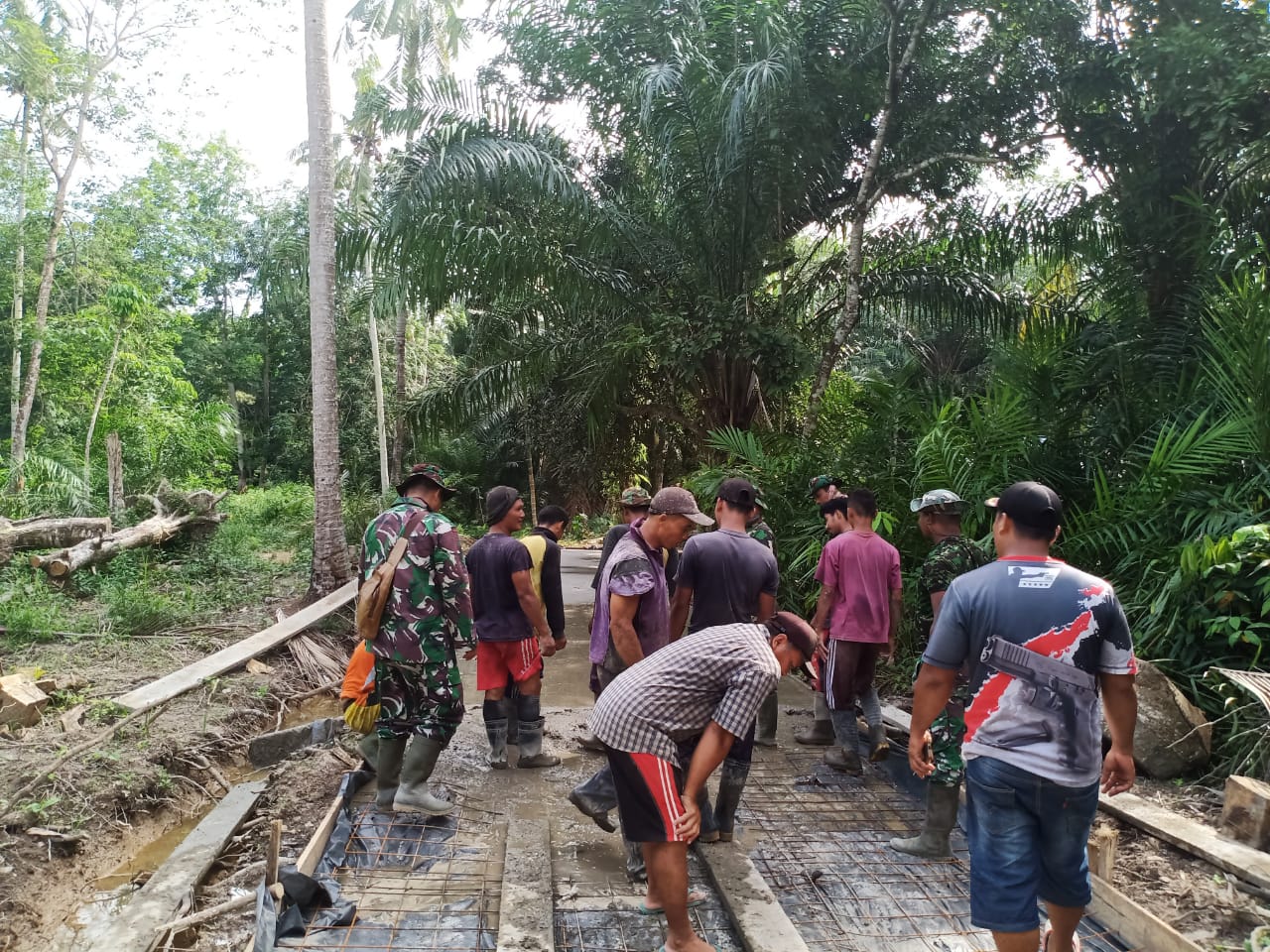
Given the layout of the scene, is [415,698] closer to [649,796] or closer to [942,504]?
[649,796]

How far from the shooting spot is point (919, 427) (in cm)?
787

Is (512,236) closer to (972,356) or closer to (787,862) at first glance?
(787,862)

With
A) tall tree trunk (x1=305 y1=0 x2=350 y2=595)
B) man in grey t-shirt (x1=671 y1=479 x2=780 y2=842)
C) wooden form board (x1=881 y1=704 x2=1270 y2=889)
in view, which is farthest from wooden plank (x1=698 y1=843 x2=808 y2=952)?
tall tree trunk (x1=305 y1=0 x2=350 y2=595)

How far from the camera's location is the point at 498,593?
4926mm

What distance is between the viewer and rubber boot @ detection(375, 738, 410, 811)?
421 cm

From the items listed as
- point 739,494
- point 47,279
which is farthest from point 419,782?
point 47,279

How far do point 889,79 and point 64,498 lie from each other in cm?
1334

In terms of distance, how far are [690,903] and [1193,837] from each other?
2.42 meters

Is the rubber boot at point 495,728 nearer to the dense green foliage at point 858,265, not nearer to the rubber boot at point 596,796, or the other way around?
the rubber boot at point 596,796

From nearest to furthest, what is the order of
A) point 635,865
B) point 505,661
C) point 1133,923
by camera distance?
point 1133,923, point 635,865, point 505,661

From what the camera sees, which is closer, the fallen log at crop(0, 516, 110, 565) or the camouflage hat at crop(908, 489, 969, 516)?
the camouflage hat at crop(908, 489, 969, 516)

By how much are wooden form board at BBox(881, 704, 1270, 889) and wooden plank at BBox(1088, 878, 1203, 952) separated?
28.8 inches

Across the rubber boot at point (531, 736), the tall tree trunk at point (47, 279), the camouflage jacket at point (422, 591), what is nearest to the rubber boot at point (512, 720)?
the rubber boot at point (531, 736)

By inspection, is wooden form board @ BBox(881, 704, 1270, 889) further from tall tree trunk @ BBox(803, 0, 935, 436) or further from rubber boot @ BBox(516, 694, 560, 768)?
tall tree trunk @ BBox(803, 0, 935, 436)
